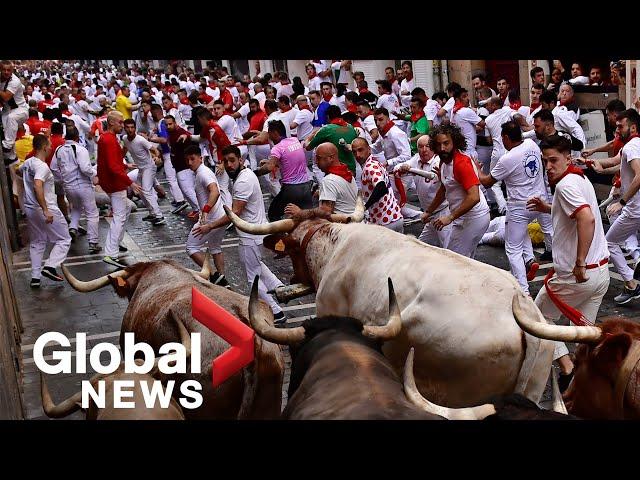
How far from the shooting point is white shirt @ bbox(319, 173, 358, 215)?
9.95m

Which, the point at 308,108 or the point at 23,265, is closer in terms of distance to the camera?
the point at 23,265

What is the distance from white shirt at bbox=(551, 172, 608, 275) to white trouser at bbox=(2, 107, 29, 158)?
11.8 meters

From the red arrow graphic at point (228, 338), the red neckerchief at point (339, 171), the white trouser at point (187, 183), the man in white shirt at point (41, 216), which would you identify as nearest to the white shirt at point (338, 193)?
the red neckerchief at point (339, 171)

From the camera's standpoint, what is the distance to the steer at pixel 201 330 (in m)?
6.25

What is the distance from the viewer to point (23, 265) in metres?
14.5

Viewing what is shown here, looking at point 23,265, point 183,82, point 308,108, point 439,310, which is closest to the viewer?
point 439,310

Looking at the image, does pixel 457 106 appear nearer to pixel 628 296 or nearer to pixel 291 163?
pixel 291 163

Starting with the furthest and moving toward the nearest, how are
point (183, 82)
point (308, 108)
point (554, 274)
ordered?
point (183, 82), point (308, 108), point (554, 274)

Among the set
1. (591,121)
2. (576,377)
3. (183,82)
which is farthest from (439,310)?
(183,82)

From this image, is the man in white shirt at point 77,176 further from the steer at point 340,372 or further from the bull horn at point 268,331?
the bull horn at point 268,331

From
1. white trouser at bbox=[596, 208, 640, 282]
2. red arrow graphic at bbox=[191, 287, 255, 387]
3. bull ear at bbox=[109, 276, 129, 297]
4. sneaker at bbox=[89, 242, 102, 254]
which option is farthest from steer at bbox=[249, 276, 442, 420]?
sneaker at bbox=[89, 242, 102, 254]
